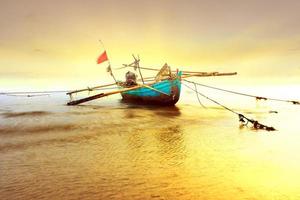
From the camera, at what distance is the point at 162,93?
83.0 feet

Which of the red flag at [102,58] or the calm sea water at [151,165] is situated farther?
the red flag at [102,58]

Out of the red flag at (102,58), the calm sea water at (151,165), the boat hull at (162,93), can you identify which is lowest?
the calm sea water at (151,165)

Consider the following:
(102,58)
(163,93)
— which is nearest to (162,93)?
(163,93)

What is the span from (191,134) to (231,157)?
4.48 meters

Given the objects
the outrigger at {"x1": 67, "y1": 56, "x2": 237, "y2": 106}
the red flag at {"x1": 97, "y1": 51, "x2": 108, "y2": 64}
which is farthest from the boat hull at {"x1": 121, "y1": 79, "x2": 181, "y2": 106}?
the red flag at {"x1": 97, "y1": 51, "x2": 108, "y2": 64}

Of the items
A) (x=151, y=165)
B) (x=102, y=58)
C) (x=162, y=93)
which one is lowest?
(x=151, y=165)

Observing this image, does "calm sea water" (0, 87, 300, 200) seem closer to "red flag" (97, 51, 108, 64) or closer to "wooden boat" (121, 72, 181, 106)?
"wooden boat" (121, 72, 181, 106)

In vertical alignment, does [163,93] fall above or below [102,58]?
below

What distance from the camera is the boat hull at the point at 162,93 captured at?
24258 mm

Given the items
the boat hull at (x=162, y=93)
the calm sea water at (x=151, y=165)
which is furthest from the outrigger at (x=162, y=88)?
the calm sea water at (x=151, y=165)

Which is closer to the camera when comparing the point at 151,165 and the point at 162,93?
the point at 151,165

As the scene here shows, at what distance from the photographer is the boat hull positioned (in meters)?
24.3

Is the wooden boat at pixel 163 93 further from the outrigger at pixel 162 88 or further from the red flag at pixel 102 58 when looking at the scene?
the red flag at pixel 102 58

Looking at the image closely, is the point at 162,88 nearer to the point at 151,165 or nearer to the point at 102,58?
the point at 102,58
